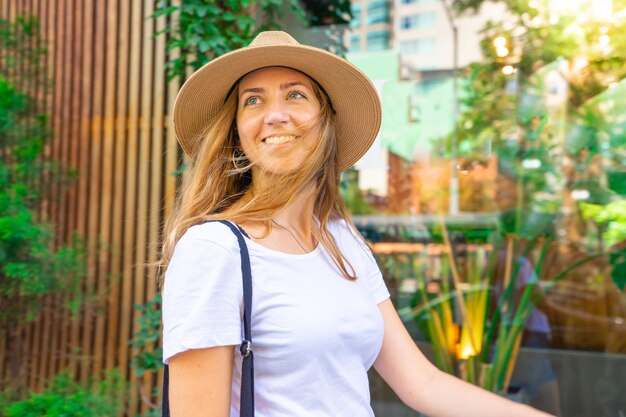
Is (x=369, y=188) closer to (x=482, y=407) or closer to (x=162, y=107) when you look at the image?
(x=162, y=107)

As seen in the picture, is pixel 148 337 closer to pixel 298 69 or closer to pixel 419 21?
pixel 298 69

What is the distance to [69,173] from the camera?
3.63 meters

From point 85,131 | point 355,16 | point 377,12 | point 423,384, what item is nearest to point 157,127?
point 85,131

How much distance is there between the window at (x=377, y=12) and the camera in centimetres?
397

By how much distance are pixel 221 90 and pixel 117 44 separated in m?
2.47

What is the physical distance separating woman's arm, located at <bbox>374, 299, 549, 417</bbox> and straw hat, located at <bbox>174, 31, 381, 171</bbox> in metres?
0.45

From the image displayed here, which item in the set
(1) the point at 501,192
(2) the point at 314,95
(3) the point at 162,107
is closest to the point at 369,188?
(1) the point at 501,192

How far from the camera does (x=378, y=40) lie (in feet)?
13.1

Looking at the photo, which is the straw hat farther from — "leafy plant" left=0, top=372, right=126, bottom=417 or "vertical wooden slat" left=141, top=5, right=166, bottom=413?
"vertical wooden slat" left=141, top=5, right=166, bottom=413

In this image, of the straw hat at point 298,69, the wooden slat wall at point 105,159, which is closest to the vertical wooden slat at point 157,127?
the wooden slat wall at point 105,159

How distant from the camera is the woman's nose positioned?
53.7 inches

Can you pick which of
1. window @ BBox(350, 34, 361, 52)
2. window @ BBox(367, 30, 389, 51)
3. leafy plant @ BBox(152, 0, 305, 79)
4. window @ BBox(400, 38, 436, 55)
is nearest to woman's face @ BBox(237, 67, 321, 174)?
leafy plant @ BBox(152, 0, 305, 79)

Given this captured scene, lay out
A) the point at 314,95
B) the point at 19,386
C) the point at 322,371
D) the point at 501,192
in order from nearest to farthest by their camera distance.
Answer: the point at 322,371, the point at 314,95, the point at 19,386, the point at 501,192

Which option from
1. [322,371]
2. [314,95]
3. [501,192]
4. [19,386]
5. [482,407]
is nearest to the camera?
[322,371]
